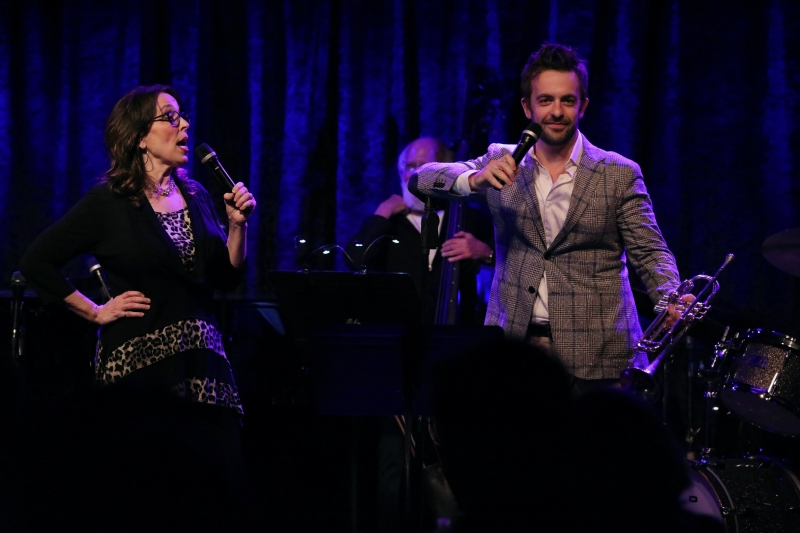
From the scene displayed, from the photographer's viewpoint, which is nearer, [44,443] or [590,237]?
[44,443]

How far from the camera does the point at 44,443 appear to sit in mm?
1079

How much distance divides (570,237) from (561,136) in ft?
1.11

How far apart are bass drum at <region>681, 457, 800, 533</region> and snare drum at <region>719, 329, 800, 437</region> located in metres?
0.37

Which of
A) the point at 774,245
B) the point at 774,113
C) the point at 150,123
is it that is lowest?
the point at 774,245

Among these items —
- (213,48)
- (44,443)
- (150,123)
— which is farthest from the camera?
(213,48)

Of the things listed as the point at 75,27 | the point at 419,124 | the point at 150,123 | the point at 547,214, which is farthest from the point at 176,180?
the point at 75,27

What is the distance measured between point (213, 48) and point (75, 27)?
843 mm

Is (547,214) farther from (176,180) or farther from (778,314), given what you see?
(778,314)

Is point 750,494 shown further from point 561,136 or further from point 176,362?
point 176,362

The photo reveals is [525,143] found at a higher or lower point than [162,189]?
higher

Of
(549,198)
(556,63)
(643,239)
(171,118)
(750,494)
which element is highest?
(556,63)

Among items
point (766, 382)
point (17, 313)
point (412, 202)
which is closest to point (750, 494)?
point (766, 382)

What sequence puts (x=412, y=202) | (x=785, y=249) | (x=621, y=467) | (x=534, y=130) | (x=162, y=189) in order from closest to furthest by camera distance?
(x=621, y=467) → (x=534, y=130) → (x=162, y=189) → (x=785, y=249) → (x=412, y=202)

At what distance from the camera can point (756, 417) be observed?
4.12 metres
